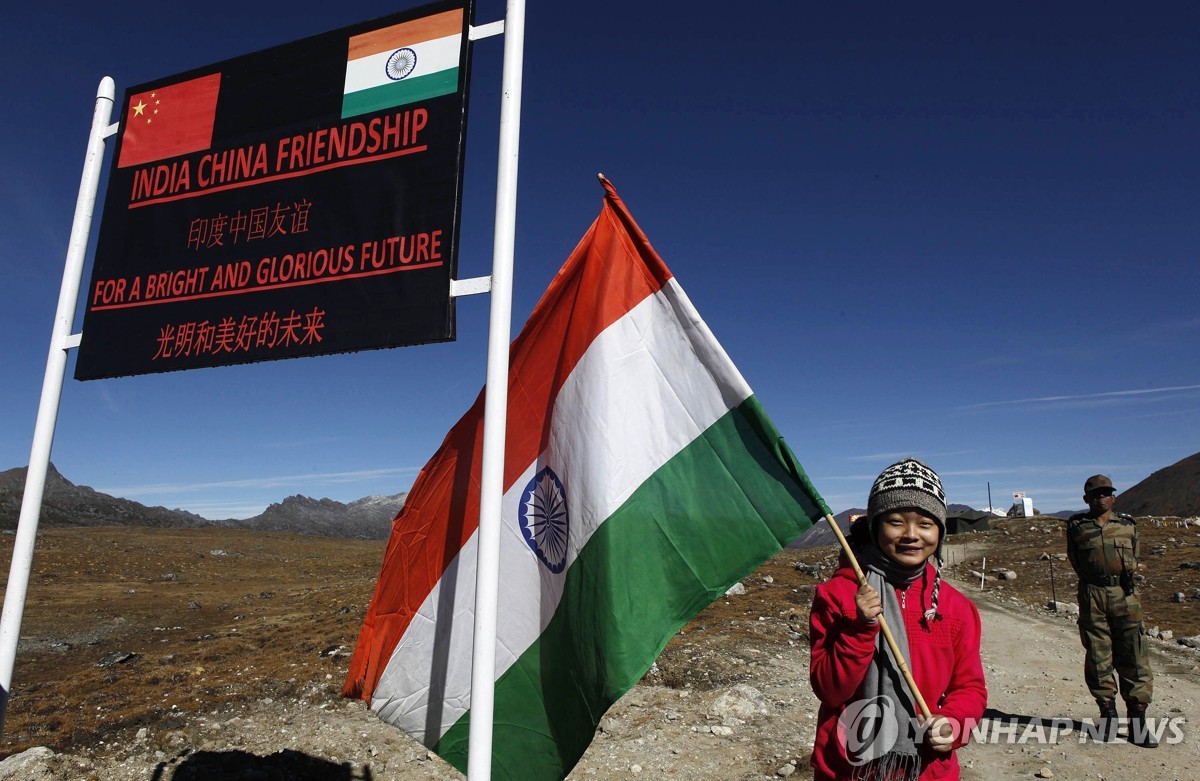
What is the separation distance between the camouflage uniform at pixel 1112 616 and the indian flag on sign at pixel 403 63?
6.95 metres

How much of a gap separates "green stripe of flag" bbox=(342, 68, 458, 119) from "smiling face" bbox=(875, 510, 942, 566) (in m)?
2.75

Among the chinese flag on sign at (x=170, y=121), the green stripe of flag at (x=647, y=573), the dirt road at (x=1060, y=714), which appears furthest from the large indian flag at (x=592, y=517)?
the dirt road at (x=1060, y=714)

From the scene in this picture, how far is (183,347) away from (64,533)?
137 feet

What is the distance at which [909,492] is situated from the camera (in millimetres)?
2309

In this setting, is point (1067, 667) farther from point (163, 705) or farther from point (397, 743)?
point (163, 705)

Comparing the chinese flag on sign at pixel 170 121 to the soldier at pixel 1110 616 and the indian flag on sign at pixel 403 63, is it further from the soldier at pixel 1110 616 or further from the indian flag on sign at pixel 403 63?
the soldier at pixel 1110 616

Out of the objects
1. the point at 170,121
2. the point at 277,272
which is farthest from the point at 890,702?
the point at 170,121

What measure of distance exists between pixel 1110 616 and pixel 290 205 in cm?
760

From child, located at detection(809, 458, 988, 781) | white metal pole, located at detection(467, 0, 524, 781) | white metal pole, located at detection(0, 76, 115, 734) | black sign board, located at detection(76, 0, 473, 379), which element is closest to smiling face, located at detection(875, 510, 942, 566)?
child, located at detection(809, 458, 988, 781)

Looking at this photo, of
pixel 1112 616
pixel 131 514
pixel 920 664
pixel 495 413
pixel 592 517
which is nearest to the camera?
pixel 920 664

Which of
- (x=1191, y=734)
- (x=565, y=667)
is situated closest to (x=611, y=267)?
(x=565, y=667)

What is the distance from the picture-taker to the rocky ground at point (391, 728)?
5.89 meters

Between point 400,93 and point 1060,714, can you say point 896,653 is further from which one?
point 1060,714

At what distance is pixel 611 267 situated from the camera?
326 cm
